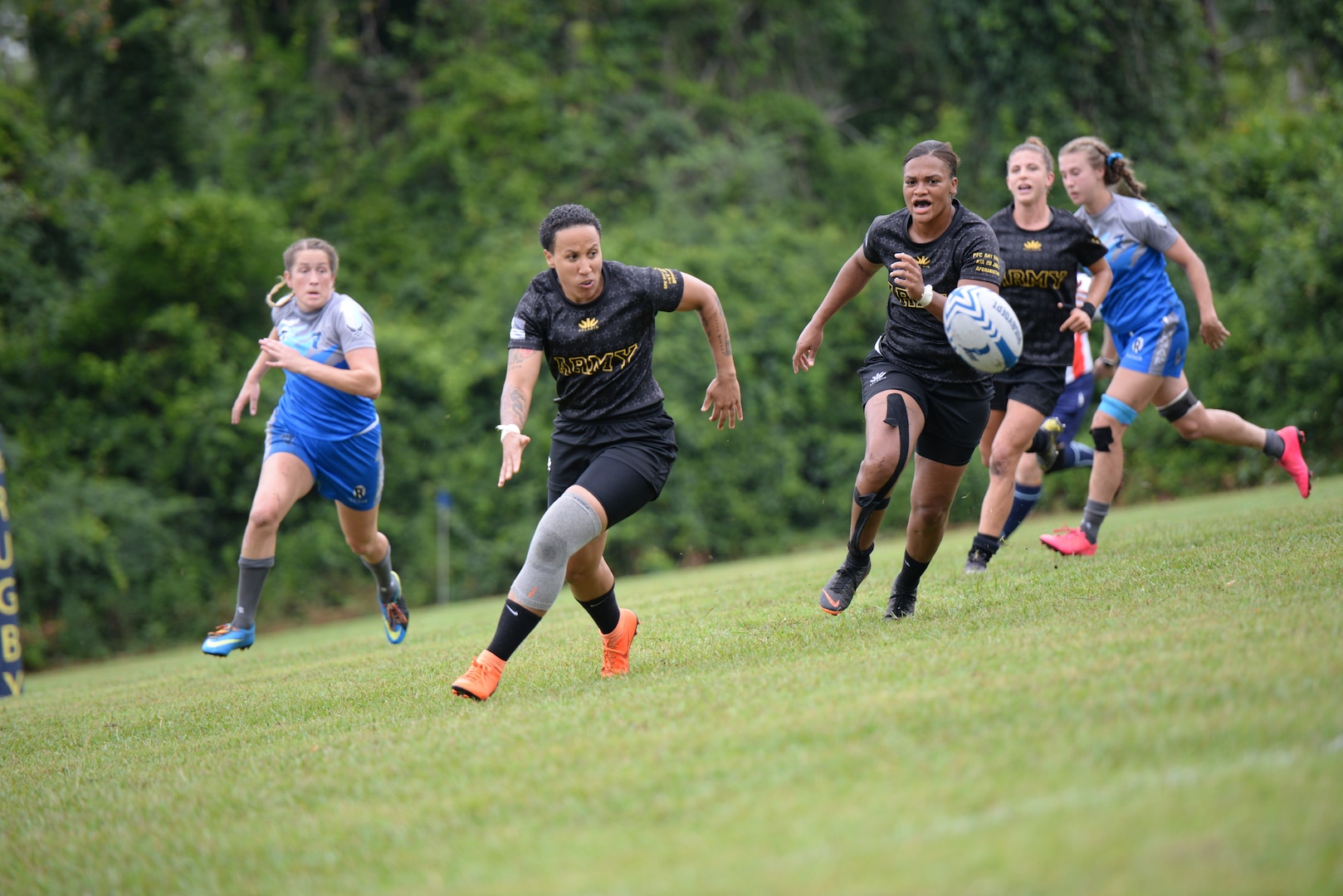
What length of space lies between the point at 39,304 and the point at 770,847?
1851 centimetres

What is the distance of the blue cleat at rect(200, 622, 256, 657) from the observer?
729 centimetres

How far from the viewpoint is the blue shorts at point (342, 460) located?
25.9 ft

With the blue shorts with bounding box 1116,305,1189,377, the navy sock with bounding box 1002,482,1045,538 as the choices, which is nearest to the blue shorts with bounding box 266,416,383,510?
the navy sock with bounding box 1002,482,1045,538

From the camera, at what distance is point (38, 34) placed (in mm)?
20391

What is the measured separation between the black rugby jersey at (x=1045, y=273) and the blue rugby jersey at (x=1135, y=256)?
46cm

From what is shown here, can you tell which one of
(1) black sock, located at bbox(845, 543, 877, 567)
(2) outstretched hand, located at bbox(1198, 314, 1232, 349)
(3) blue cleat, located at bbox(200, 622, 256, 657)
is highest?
(2) outstretched hand, located at bbox(1198, 314, 1232, 349)

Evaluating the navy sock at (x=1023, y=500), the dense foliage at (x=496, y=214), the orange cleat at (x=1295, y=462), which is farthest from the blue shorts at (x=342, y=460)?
the dense foliage at (x=496, y=214)

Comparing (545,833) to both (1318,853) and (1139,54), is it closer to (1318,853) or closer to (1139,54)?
(1318,853)

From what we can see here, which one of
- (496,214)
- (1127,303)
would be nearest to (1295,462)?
(1127,303)

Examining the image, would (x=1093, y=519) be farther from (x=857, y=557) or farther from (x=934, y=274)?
(x=934, y=274)

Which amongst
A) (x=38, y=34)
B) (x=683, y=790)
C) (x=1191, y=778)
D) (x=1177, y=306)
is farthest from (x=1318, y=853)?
(x=38, y=34)

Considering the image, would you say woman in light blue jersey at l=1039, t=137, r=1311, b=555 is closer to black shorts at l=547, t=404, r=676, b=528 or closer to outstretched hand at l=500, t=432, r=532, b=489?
black shorts at l=547, t=404, r=676, b=528

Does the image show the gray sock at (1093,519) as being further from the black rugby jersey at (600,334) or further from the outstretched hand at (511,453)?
the outstretched hand at (511,453)

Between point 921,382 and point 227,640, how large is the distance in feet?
14.6
